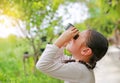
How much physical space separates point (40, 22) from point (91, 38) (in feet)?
4.55

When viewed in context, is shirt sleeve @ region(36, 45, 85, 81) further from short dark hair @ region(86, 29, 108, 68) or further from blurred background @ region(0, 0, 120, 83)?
blurred background @ region(0, 0, 120, 83)

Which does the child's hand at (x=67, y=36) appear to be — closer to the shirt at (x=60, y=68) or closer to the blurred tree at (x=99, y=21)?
the shirt at (x=60, y=68)

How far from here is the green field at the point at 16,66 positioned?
2535mm

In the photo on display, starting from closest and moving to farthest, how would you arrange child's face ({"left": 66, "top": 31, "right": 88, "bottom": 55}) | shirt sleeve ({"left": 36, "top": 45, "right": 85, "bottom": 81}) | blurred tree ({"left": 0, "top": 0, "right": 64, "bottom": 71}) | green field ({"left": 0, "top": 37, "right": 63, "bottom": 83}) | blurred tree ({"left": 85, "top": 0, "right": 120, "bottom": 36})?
shirt sleeve ({"left": 36, "top": 45, "right": 85, "bottom": 81})
child's face ({"left": 66, "top": 31, "right": 88, "bottom": 55})
green field ({"left": 0, "top": 37, "right": 63, "bottom": 83})
blurred tree ({"left": 0, "top": 0, "right": 64, "bottom": 71})
blurred tree ({"left": 85, "top": 0, "right": 120, "bottom": 36})

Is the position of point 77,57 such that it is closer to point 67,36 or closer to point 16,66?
point 67,36

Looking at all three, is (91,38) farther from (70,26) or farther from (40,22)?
(40,22)

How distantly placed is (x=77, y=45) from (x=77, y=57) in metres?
0.05

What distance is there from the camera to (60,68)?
159 cm

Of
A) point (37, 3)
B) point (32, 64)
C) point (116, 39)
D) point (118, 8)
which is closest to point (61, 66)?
point (37, 3)

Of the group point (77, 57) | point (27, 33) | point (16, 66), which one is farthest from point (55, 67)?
point (27, 33)

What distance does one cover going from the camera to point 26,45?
3.22 meters

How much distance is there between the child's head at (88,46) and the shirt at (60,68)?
4cm

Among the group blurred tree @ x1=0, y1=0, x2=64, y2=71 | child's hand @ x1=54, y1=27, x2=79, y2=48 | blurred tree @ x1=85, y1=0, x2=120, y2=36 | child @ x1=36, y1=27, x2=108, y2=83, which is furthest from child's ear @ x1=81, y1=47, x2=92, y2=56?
blurred tree @ x1=85, y1=0, x2=120, y2=36

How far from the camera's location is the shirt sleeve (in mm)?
1534
